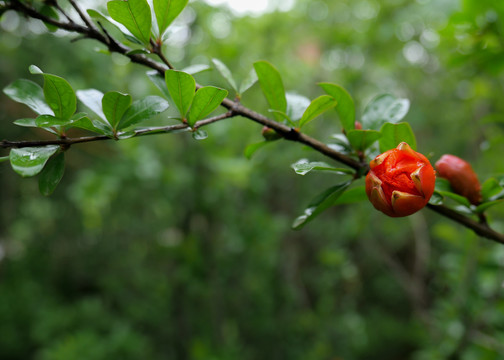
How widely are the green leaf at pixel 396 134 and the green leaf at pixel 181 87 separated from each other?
0.24 meters

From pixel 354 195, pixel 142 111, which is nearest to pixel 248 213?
pixel 354 195

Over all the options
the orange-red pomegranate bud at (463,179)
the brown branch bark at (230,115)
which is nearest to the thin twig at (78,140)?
the brown branch bark at (230,115)

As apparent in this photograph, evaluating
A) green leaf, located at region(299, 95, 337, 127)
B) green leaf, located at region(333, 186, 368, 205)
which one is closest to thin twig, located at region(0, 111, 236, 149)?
green leaf, located at region(299, 95, 337, 127)

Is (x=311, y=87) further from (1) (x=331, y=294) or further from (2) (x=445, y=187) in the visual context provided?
(2) (x=445, y=187)

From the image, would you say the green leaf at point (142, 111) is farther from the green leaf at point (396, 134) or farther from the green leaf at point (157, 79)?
the green leaf at point (396, 134)

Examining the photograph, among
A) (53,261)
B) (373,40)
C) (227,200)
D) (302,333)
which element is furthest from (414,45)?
(53,261)

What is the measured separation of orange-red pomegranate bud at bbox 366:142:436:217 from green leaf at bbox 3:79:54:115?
0.41 metres

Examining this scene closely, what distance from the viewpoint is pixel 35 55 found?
2455 mm

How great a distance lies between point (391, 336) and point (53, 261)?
373 cm

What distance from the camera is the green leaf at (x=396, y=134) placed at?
1.53 feet

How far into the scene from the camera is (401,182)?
1.29 ft

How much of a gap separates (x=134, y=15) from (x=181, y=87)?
0.31ft

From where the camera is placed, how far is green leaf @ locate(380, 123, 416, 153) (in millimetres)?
468

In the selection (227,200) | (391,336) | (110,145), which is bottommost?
(391,336)
